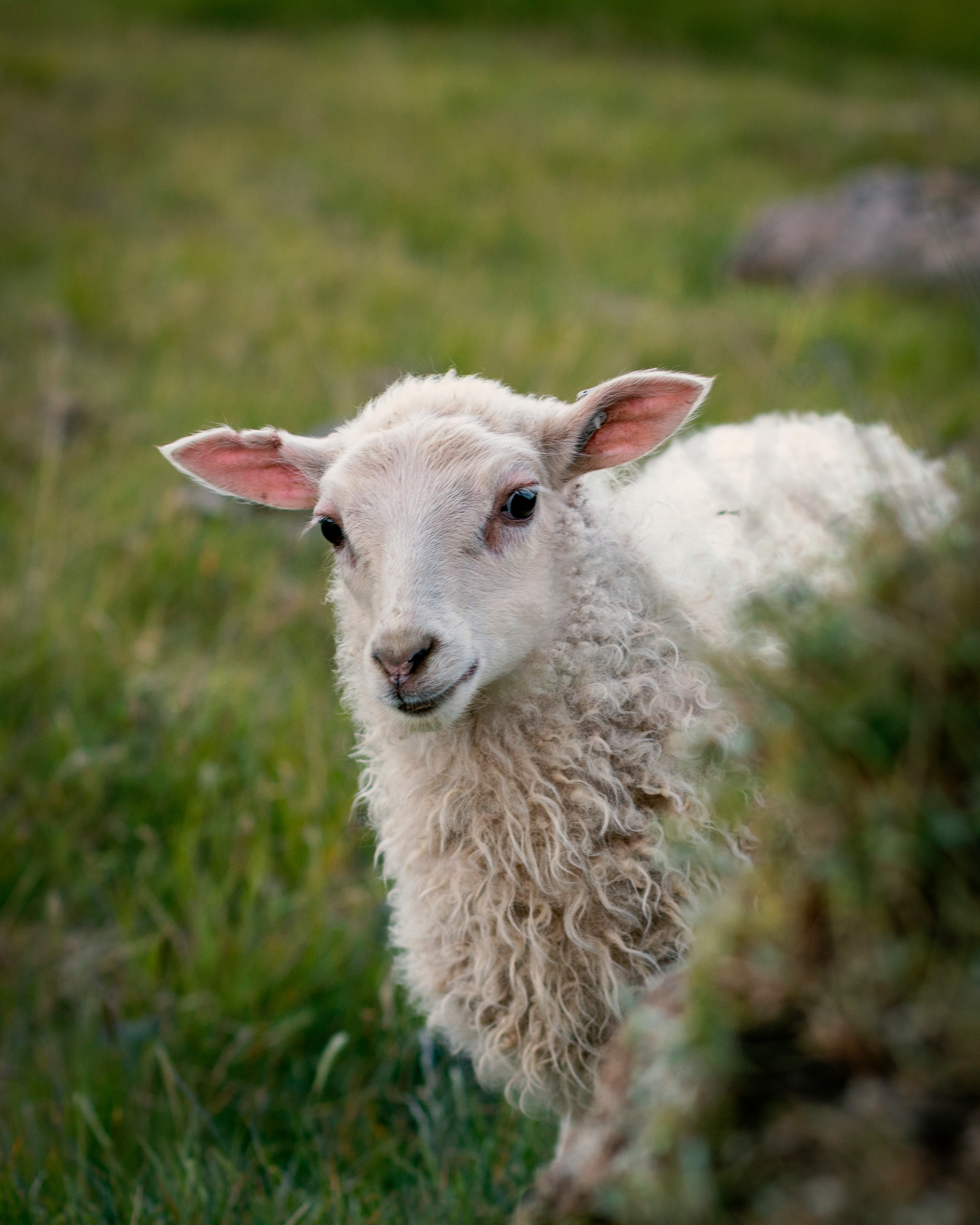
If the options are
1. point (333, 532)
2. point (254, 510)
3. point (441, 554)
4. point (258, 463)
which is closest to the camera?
point (441, 554)

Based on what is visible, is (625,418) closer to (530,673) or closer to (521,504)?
(521,504)

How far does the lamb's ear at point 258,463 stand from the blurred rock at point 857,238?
6448 mm

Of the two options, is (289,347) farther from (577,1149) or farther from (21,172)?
(577,1149)

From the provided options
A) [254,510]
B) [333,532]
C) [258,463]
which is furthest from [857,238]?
[333,532]

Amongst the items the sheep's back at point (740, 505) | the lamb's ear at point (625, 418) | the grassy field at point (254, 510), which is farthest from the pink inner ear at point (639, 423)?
the grassy field at point (254, 510)

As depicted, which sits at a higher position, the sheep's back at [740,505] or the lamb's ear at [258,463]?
the sheep's back at [740,505]

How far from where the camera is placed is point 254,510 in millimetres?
5207

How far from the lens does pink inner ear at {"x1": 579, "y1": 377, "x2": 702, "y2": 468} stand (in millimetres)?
2346

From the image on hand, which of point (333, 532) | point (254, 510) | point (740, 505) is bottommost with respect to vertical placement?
point (254, 510)

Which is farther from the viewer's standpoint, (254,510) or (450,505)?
(254,510)

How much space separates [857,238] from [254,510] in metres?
6.48

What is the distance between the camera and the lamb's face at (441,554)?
6.62ft

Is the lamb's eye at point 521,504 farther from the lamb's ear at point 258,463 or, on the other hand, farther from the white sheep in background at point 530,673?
the lamb's ear at point 258,463

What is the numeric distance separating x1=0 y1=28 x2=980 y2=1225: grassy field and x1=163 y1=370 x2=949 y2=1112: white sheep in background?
364mm
